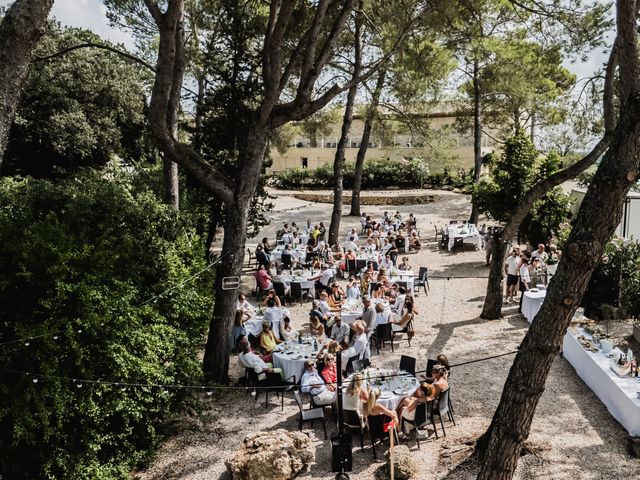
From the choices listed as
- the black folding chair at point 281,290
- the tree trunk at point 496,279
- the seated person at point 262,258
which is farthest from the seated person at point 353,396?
the seated person at point 262,258

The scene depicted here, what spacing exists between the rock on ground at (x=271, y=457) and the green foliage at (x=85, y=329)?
1.33 m

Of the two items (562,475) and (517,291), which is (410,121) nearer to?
(517,291)

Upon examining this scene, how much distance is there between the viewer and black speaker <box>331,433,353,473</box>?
622 centimetres

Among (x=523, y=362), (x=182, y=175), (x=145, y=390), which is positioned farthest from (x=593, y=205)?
(x=182, y=175)

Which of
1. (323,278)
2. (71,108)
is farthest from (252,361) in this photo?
(71,108)

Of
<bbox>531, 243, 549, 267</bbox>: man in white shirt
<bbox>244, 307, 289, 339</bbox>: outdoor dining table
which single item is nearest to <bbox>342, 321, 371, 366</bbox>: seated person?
<bbox>244, 307, 289, 339</bbox>: outdoor dining table

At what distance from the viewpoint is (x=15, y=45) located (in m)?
5.19

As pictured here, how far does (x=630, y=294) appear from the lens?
10891 mm

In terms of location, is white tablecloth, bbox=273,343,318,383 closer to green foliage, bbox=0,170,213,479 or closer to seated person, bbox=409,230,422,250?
green foliage, bbox=0,170,213,479

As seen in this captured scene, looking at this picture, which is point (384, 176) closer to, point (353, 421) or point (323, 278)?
point (323, 278)

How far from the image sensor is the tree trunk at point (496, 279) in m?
11.3

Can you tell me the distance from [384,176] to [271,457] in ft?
104

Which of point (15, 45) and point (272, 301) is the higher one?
point (15, 45)

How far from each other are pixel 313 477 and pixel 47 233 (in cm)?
453
